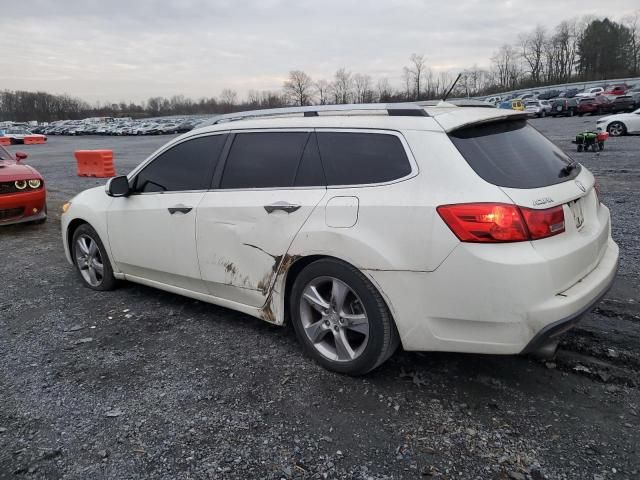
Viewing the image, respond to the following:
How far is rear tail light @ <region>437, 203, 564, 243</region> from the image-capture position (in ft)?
8.36

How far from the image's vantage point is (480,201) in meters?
2.58

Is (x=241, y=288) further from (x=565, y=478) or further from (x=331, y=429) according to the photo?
(x=565, y=478)

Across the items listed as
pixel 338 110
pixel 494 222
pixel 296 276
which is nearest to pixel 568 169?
Answer: pixel 494 222

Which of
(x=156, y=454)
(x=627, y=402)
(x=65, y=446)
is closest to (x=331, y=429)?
(x=156, y=454)

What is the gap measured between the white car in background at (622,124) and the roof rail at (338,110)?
71.1ft

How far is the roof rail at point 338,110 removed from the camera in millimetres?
3030

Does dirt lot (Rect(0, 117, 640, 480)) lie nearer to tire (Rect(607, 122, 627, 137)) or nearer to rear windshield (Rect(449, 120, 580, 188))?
rear windshield (Rect(449, 120, 580, 188))

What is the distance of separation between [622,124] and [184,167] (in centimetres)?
2215

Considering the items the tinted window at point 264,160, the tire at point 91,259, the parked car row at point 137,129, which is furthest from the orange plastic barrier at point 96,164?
the parked car row at point 137,129

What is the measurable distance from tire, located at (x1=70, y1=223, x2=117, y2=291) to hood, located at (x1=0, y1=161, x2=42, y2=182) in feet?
10.7

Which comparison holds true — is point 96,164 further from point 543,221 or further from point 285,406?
point 543,221

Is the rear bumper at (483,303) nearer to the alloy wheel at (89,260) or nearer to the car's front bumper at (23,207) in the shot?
the alloy wheel at (89,260)

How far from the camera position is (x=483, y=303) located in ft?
8.47

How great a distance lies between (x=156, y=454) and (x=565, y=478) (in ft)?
6.61
